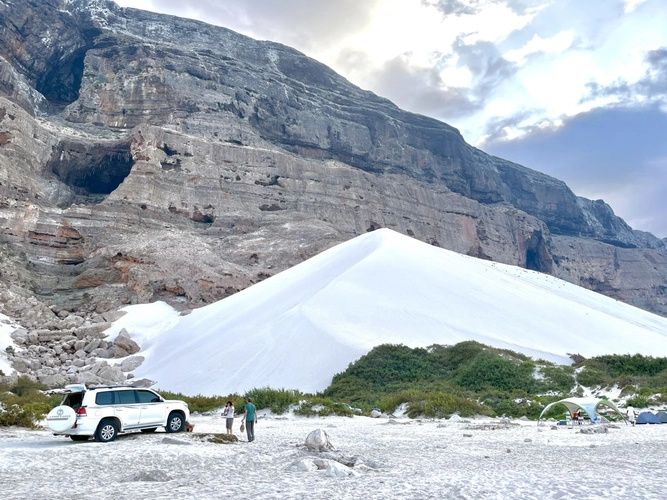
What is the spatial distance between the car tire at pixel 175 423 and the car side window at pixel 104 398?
54.7 inches

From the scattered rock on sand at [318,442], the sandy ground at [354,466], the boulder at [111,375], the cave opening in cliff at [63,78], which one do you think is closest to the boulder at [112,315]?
the boulder at [111,375]

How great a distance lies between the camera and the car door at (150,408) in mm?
11375

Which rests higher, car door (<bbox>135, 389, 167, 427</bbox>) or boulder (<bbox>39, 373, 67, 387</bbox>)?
boulder (<bbox>39, 373, 67, 387</bbox>)

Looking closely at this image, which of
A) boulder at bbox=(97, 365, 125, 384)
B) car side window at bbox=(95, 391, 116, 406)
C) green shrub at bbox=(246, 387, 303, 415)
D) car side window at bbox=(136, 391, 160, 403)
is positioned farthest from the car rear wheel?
boulder at bbox=(97, 365, 125, 384)

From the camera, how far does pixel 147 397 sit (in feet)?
38.1

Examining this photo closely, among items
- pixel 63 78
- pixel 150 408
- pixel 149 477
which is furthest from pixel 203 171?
pixel 149 477

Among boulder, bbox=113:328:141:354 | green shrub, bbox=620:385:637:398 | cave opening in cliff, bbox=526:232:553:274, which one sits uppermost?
cave opening in cliff, bbox=526:232:553:274

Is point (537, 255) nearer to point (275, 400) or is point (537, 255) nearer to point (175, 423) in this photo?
point (275, 400)

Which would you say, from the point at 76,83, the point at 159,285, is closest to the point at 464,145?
the point at 76,83

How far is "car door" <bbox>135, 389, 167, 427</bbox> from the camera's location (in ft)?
37.3

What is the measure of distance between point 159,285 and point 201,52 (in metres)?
41.6

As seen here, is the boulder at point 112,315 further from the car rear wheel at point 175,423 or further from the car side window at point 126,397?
the car side window at point 126,397

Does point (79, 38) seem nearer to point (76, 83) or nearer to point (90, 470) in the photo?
point (76, 83)

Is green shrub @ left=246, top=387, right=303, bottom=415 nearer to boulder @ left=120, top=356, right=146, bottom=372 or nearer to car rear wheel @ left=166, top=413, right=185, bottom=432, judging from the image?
car rear wheel @ left=166, top=413, right=185, bottom=432
